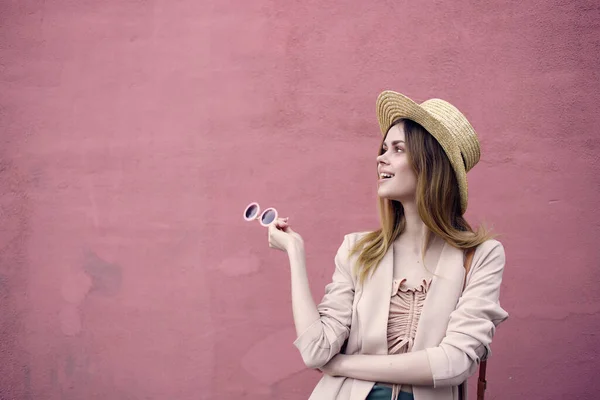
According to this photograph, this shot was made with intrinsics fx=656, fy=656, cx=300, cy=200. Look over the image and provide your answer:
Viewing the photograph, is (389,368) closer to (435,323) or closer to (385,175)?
(435,323)

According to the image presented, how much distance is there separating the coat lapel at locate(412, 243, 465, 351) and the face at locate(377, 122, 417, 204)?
0.84 ft

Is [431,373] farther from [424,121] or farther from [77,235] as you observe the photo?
[77,235]

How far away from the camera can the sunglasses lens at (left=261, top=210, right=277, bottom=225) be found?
2277 mm

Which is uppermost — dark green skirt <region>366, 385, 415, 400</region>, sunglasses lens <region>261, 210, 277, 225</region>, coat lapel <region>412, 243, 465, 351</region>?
sunglasses lens <region>261, 210, 277, 225</region>

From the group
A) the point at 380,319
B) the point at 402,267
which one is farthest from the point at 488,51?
the point at 380,319

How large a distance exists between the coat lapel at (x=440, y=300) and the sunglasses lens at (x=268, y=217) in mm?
581

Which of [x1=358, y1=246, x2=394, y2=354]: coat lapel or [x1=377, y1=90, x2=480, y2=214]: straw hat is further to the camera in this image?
[x1=377, y1=90, x2=480, y2=214]: straw hat

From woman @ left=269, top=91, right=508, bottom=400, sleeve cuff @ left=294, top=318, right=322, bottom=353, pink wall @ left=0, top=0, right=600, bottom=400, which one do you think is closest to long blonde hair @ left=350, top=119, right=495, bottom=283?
woman @ left=269, top=91, right=508, bottom=400

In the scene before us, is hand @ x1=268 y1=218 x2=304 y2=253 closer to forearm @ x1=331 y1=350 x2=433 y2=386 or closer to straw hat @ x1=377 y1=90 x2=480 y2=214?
forearm @ x1=331 y1=350 x2=433 y2=386

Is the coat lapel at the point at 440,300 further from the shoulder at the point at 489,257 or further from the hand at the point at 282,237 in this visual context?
the hand at the point at 282,237

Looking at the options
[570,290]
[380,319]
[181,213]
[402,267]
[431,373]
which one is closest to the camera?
[431,373]

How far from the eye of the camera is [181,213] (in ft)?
12.1

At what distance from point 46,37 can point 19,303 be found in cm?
156

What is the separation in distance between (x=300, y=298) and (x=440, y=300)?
0.43 m
